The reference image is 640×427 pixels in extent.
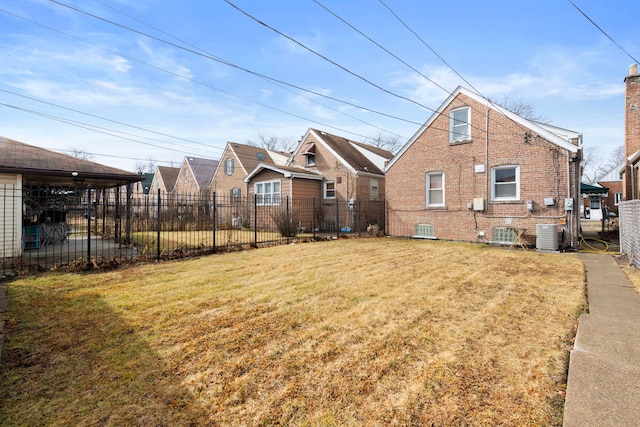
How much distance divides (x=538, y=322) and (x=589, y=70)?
1311cm

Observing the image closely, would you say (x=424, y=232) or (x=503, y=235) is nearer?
(x=503, y=235)

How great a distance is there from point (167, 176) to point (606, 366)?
1776 inches

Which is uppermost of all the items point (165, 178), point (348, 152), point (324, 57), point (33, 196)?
point (165, 178)

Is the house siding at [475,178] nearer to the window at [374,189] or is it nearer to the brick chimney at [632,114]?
the window at [374,189]

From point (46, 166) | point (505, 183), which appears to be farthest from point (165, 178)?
point (505, 183)

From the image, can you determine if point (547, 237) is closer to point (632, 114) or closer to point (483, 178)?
point (483, 178)

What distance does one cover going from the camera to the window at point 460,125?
45.0ft

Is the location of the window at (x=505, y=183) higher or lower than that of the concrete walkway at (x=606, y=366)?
higher

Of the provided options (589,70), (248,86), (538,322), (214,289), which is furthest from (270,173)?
(538,322)

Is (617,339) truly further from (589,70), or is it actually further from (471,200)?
(589,70)

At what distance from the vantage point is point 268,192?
20609 millimetres

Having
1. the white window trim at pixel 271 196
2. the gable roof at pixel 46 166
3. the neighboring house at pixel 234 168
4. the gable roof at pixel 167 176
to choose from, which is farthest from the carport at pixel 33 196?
the gable roof at pixel 167 176

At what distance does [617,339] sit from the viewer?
355 cm

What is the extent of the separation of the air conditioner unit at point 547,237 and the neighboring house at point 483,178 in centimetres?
3
